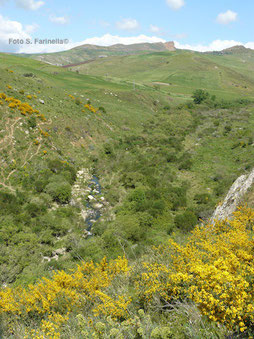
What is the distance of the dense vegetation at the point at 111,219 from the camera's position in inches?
278

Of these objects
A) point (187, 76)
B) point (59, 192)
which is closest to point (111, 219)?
point (59, 192)

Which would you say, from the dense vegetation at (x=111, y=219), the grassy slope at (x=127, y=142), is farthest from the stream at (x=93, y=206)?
the grassy slope at (x=127, y=142)

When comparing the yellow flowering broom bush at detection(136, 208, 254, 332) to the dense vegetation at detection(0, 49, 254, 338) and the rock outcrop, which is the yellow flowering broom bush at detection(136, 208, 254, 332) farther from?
the rock outcrop

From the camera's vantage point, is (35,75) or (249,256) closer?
(249,256)

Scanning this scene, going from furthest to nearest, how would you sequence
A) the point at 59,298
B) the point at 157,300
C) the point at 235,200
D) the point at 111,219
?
the point at 111,219 → the point at 235,200 → the point at 59,298 → the point at 157,300

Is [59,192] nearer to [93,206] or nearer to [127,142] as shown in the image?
[93,206]

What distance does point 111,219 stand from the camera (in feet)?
70.7

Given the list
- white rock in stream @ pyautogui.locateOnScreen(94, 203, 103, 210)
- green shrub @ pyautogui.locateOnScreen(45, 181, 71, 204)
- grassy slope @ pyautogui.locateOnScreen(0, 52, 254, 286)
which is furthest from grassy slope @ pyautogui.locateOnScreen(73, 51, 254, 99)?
green shrub @ pyautogui.locateOnScreen(45, 181, 71, 204)

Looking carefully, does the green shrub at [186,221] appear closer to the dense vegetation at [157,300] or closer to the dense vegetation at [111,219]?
the dense vegetation at [111,219]

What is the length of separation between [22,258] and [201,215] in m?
15.0

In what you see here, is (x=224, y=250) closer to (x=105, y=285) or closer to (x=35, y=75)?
(x=105, y=285)

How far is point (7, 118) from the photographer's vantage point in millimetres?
31719

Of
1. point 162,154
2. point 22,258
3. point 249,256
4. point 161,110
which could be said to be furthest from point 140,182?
point 161,110

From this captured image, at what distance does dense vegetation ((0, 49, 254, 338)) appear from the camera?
7059mm
